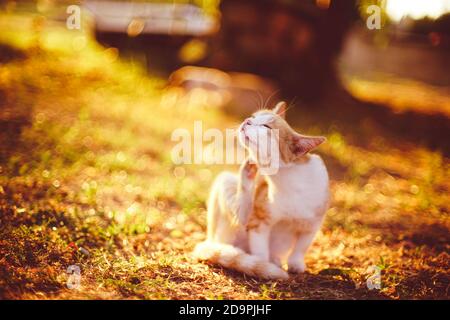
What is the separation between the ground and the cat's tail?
0.07 m

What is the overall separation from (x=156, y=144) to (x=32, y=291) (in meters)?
3.77

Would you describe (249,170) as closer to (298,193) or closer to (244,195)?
(244,195)

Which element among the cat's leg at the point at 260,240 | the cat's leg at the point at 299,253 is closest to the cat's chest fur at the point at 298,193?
the cat's leg at the point at 260,240

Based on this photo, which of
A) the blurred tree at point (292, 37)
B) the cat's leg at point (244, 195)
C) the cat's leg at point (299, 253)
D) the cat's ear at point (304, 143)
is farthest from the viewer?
the blurred tree at point (292, 37)

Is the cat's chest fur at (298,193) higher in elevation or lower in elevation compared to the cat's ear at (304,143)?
lower

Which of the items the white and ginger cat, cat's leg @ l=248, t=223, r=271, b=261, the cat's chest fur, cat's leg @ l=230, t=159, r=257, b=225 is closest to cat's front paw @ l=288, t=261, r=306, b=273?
the white and ginger cat

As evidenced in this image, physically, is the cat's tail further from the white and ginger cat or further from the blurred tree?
the blurred tree

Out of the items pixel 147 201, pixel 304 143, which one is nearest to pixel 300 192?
pixel 304 143

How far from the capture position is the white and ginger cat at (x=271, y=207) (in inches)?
117

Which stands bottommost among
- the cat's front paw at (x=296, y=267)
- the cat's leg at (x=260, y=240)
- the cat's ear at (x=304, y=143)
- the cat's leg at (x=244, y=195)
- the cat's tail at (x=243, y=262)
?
the cat's front paw at (x=296, y=267)

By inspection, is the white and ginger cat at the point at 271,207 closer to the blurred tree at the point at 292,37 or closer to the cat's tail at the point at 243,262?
the cat's tail at the point at 243,262

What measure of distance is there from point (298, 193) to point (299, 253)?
0.57 meters
